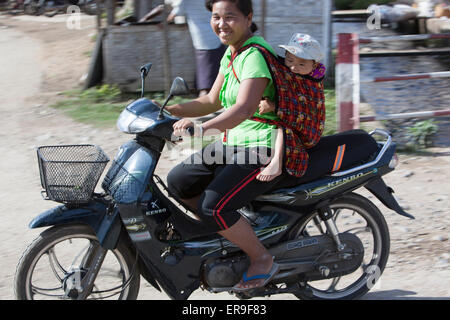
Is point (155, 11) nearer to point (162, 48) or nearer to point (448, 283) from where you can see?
point (162, 48)

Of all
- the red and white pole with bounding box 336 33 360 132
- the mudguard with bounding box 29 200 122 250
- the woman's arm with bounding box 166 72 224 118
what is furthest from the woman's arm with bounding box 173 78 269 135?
the red and white pole with bounding box 336 33 360 132

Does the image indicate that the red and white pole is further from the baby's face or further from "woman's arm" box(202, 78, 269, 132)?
"woman's arm" box(202, 78, 269, 132)

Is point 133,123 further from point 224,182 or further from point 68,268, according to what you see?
point 68,268

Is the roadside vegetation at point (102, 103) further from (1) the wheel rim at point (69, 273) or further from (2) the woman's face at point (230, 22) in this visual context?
(2) the woman's face at point (230, 22)

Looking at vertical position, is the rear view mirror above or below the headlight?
above

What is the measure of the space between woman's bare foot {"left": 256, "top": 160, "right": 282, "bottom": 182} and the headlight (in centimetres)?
62

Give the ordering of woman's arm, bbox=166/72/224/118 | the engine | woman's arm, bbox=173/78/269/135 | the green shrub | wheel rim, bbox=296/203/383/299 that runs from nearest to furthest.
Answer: woman's arm, bbox=173/78/269/135, the engine, woman's arm, bbox=166/72/224/118, wheel rim, bbox=296/203/383/299, the green shrub

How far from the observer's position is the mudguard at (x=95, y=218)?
2967 millimetres

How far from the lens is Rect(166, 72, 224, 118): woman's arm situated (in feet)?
11.1

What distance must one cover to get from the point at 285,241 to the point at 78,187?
1198mm

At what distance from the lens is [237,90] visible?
3066 millimetres

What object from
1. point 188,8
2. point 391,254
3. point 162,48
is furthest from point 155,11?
point 391,254

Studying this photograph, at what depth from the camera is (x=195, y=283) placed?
323 centimetres

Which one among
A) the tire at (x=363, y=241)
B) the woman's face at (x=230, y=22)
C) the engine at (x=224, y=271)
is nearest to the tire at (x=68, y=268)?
the engine at (x=224, y=271)
